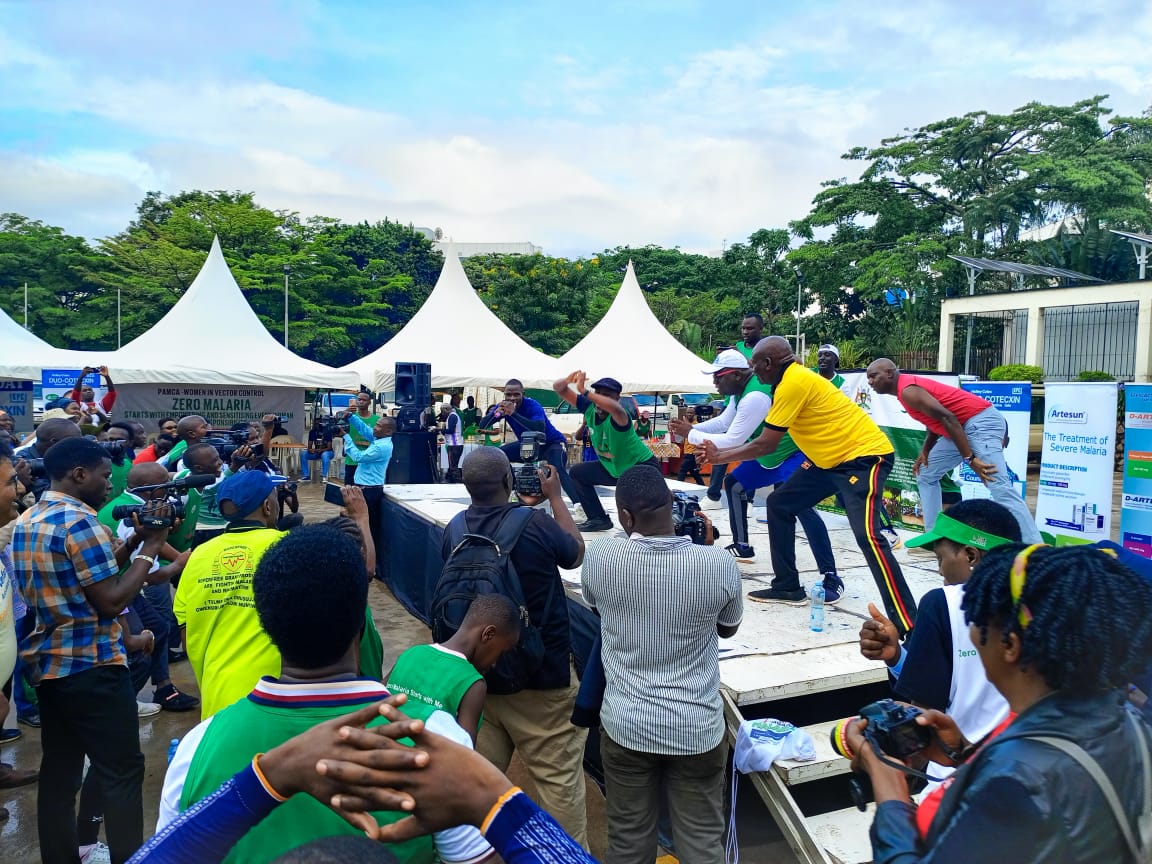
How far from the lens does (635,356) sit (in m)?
17.0

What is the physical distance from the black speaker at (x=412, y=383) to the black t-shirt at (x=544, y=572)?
8.57m

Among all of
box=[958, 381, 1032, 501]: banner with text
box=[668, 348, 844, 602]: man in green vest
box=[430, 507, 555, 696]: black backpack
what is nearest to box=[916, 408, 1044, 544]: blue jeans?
box=[668, 348, 844, 602]: man in green vest

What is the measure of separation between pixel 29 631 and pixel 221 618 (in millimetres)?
1176

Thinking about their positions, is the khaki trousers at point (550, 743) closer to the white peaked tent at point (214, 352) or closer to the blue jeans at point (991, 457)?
the blue jeans at point (991, 457)

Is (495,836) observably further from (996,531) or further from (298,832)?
(996,531)

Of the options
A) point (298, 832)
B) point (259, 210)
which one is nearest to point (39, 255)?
point (259, 210)

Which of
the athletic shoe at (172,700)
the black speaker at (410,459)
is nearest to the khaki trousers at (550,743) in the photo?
the athletic shoe at (172,700)

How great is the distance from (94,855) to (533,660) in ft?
6.82

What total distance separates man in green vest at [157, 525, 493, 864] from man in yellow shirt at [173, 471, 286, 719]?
29.1 inches

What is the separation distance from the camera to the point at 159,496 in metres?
3.50

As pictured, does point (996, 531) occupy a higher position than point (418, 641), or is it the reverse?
point (996, 531)

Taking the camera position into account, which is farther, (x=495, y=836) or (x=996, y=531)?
(x=996, y=531)

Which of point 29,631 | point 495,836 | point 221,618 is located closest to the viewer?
point 495,836

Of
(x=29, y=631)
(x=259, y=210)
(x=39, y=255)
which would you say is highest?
(x=259, y=210)
